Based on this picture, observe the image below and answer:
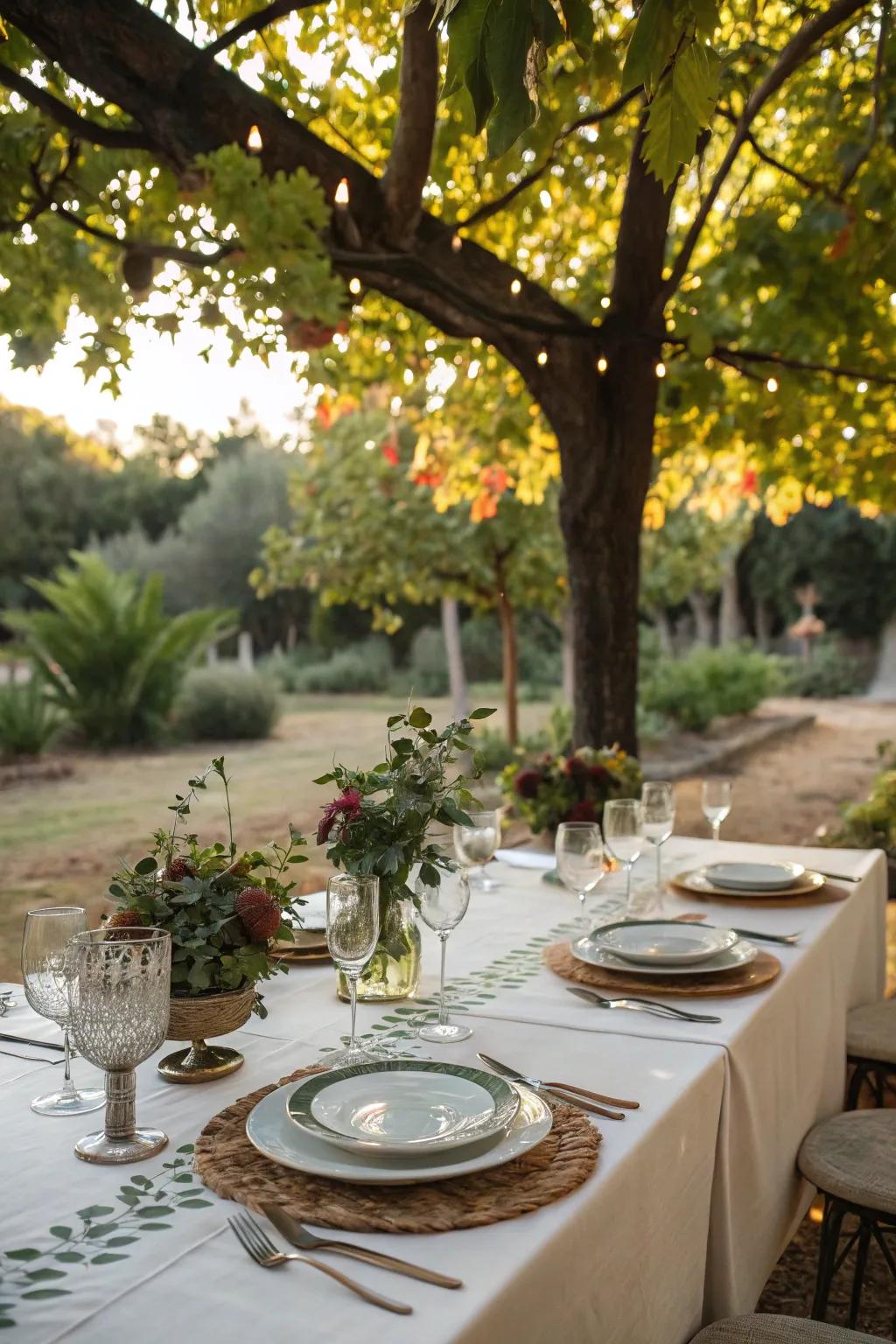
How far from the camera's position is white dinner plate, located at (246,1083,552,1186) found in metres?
1.09

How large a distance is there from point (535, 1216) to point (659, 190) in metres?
3.18

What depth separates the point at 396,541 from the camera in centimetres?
909

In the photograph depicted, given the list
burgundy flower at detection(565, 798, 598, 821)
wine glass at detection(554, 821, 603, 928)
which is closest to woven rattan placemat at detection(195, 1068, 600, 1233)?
wine glass at detection(554, 821, 603, 928)

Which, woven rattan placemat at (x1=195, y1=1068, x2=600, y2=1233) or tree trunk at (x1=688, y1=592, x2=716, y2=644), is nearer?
woven rattan placemat at (x1=195, y1=1068, x2=600, y2=1233)

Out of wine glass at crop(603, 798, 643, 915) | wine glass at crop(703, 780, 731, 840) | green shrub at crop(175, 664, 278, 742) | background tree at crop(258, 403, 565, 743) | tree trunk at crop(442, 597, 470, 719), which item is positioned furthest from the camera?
green shrub at crop(175, 664, 278, 742)

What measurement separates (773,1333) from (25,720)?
11320mm

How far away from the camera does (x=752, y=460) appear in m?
5.17

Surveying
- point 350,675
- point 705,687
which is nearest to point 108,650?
point 350,675

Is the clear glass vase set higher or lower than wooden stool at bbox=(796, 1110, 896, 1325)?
higher

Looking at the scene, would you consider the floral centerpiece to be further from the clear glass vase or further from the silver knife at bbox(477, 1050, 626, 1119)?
the silver knife at bbox(477, 1050, 626, 1119)

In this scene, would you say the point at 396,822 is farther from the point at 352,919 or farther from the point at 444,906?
the point at 352,919

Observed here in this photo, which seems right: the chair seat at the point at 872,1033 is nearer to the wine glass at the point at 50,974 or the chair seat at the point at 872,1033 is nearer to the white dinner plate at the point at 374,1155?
the white dinner plate at the point at 374,1155

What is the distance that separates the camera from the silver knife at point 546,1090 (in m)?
1.30

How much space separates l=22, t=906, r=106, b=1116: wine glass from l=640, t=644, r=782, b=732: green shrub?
1146 cm
